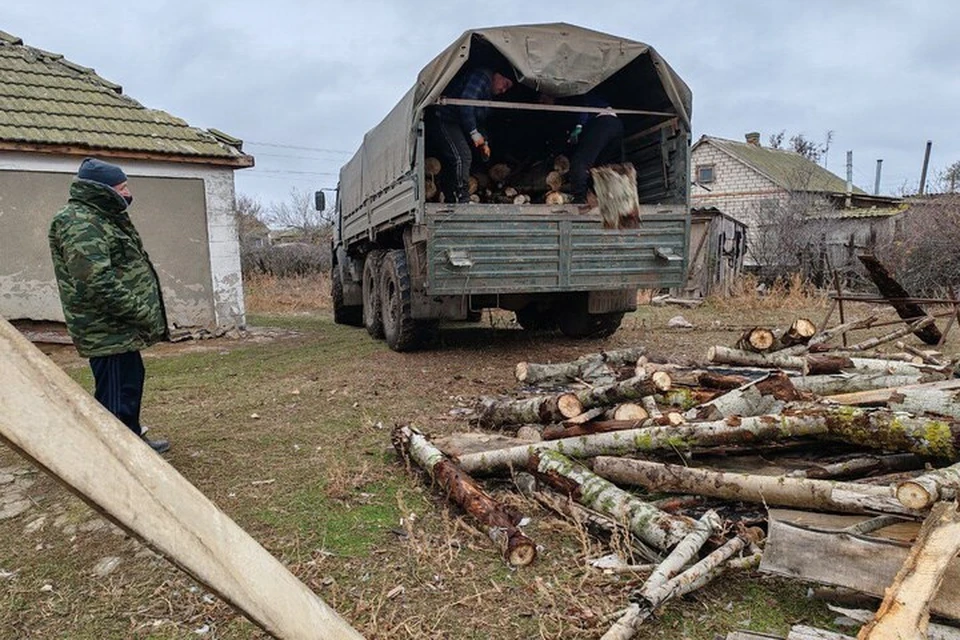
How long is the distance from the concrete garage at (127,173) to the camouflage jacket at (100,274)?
19.8 ft

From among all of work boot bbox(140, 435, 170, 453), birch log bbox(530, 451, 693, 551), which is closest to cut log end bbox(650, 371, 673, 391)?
birch log bbox(530, 451, 693, 551)

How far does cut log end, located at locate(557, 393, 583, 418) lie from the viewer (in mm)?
3840

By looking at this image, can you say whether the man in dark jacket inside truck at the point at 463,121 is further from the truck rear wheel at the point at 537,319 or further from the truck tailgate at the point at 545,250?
the truck rear wheel at the point at 537,319

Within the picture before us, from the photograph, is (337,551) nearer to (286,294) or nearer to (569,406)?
(569,406)

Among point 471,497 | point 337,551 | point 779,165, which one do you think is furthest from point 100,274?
point 779,165

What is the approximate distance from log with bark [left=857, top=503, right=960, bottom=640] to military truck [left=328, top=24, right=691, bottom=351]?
4367 millimetres

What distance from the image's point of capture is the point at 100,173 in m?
3.31

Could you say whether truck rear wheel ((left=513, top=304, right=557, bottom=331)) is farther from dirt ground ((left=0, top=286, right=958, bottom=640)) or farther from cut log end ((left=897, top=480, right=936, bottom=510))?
cut log end ((left=897, top=480, right=936, bottom=510))

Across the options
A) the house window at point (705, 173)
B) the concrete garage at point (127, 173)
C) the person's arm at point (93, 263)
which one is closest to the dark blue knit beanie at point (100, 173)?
the person's arm at point (93, 263)

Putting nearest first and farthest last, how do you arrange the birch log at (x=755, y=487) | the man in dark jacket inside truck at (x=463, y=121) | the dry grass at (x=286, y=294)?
the birch log at (x=755, y=487), the man in dark jacket inside truck at (x=463, y=121), the dry grass at (x=286, y=294)

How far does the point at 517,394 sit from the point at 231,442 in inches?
89.7

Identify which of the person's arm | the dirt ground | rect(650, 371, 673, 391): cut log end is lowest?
the dirt ground

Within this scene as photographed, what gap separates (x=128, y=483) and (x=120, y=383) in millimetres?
2730

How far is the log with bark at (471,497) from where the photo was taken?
2570mm
